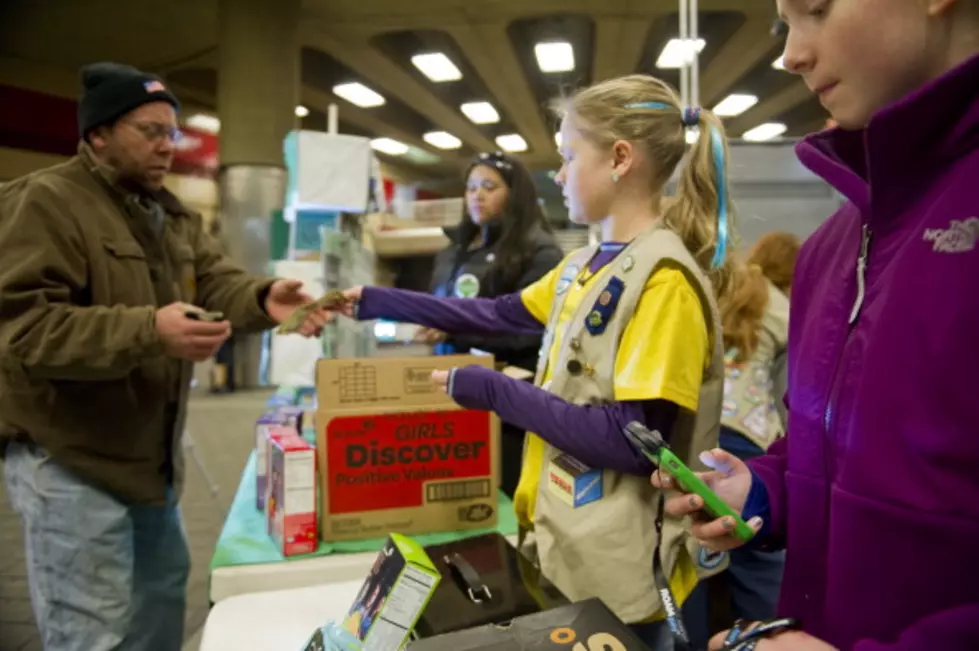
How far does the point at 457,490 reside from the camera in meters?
1.63

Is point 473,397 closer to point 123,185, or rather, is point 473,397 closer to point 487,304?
point 487,304

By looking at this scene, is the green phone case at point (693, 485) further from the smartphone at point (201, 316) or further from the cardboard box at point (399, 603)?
the smartphone at point (201, 316)

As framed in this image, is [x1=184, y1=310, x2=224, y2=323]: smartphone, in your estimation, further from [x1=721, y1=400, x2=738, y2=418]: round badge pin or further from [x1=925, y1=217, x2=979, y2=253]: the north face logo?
[x1=721, y1=400, x2=738, y2=418]: round badge pin

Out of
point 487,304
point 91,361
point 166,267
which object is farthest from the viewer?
point 166,267

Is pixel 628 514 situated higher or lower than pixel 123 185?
lower

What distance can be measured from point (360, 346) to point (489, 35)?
16.7ft

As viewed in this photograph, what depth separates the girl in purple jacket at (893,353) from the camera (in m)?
0.54

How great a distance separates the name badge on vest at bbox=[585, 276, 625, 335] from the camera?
44.6 inches

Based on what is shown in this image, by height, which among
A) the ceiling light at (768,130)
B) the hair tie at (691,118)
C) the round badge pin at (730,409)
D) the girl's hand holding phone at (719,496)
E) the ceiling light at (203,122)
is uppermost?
the ceiling light at (203,122)

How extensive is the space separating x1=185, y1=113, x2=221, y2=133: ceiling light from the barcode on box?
8611mm

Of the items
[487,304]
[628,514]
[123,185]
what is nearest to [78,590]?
[123,185]

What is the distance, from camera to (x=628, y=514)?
1.11m

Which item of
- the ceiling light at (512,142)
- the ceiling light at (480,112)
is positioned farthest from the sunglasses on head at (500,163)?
the ceiling light at (512,142)

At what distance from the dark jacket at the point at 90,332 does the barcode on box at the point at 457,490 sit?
724mm
